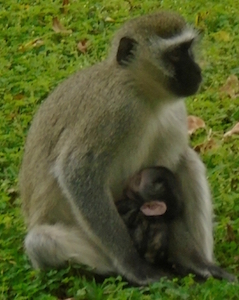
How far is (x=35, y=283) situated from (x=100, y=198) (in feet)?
2.27

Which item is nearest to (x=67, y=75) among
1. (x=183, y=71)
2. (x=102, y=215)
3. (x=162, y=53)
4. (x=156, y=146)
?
(x=156, y=146)

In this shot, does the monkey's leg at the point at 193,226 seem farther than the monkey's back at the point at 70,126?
Yes

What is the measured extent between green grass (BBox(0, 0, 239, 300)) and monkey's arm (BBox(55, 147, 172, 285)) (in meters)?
0.14

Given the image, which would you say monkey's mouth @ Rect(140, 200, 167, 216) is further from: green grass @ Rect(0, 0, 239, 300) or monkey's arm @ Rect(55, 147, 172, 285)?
green grass @ Rect(0, 0, 239, 300)

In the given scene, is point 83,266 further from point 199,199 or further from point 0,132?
point 0,132

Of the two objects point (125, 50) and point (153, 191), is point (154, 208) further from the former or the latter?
point (125, 50)

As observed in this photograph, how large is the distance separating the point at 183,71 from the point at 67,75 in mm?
3036

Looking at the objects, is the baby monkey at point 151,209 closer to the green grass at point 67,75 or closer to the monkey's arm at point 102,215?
the monkey's arm at point 102,215

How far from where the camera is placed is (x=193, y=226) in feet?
20.9

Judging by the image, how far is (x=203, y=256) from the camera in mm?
6277

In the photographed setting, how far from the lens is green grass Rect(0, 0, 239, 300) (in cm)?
582

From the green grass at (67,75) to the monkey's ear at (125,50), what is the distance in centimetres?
104

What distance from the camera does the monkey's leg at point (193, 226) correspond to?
6.24 meters

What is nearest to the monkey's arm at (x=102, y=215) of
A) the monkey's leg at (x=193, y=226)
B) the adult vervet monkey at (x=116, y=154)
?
the adult vervet monkey at (x=116, y=154)
